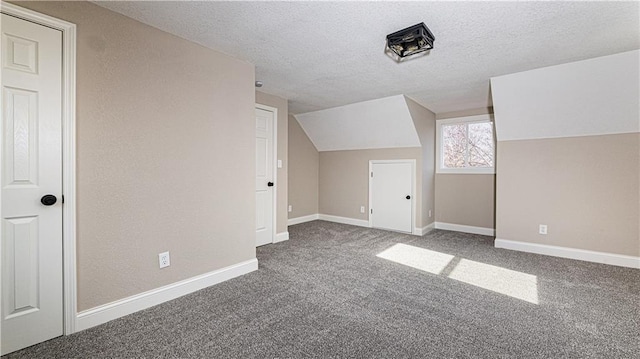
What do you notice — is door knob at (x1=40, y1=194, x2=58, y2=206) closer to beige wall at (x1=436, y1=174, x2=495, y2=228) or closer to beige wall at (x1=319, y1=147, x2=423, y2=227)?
beige wall at (x1=319, y1=147, x2=423, y2=227)

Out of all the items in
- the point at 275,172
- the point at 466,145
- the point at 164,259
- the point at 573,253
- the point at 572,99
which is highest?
the point at 572,99

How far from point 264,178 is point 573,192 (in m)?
4.11

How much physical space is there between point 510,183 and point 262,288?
11.9ft

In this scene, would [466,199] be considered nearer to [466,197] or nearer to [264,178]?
[466,197]

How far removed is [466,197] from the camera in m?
4.95

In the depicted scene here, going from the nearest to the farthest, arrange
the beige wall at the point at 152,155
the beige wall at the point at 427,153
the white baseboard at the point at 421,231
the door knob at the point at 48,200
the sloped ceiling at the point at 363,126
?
the door knob at the point at 48,200
the beige wall at the point at 152,155
the sloped ceiling at the point at 363,126
the beige wall at the point at 427,153
the white baseboard at the point at 421,231

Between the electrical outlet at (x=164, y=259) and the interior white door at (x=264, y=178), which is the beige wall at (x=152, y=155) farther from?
the interior white door at (x=264, y=178)

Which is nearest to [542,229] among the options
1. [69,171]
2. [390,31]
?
[390,31]

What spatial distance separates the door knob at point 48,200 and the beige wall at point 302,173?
3976 mm

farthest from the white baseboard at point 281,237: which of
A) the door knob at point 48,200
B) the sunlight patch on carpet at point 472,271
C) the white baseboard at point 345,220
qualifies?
the door knob at point 48,200

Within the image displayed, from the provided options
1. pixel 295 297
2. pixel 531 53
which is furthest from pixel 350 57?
pixel 295 297

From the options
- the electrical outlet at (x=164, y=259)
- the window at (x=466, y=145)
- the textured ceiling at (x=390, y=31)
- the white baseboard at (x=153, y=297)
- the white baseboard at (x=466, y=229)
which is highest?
the textured ceiling at (x=390, y=31)

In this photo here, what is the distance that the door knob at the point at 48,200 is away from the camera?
5.77 feet

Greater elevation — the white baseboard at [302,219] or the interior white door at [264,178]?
the interior white door at [264,178]
